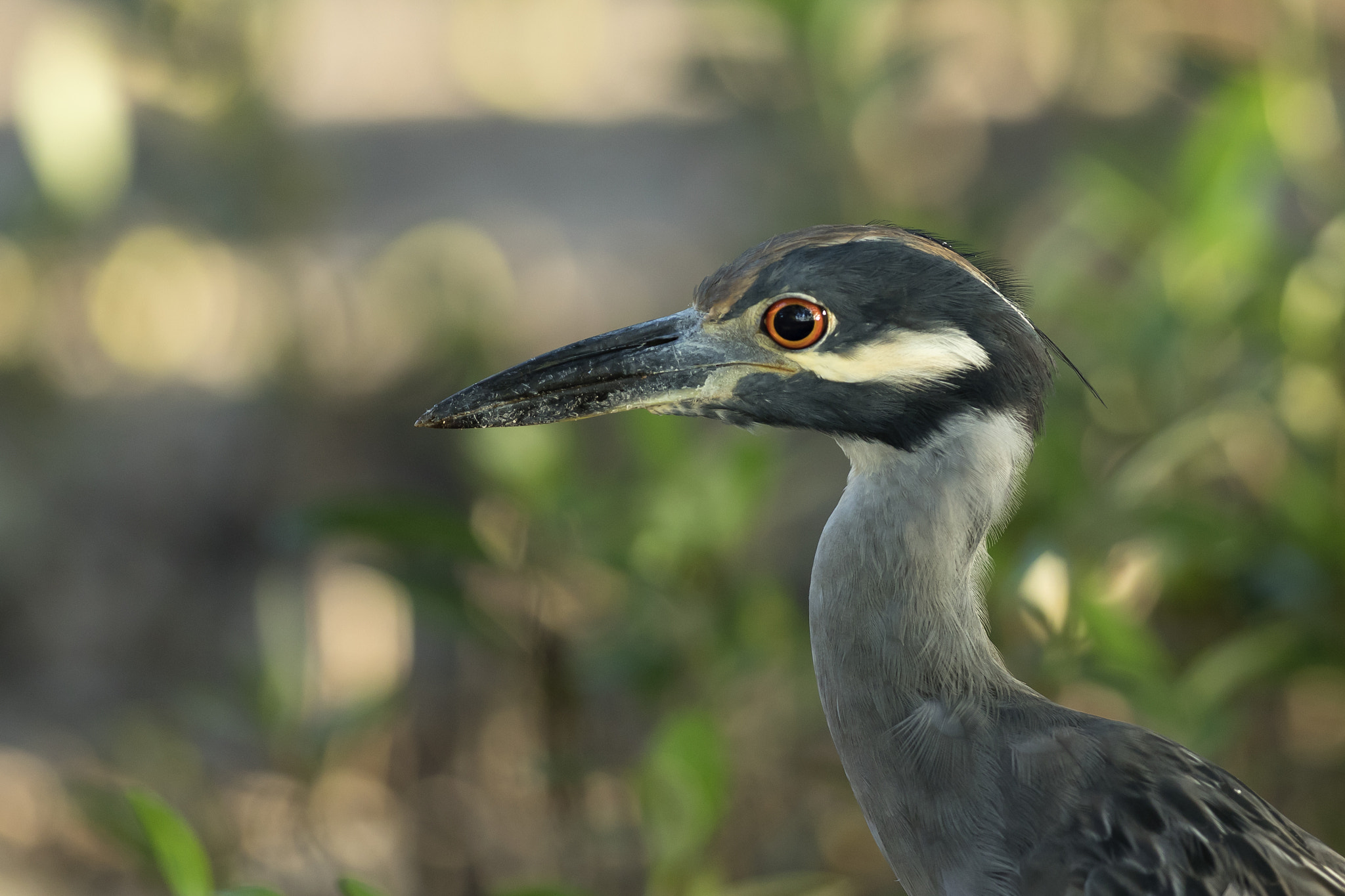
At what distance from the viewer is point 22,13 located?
19.2 ft

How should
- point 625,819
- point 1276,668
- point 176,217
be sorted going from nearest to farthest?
point 1276,668 → point 625,819 → point 176,217

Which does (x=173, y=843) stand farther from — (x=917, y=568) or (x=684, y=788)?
(x=917, y=568)

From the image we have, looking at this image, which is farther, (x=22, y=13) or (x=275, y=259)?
(x=22, y=13)

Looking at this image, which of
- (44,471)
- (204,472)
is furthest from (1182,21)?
(44,471)

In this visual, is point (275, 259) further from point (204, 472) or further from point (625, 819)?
point (625, 819)

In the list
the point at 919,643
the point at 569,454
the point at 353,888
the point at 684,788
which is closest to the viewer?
the point at 353,888

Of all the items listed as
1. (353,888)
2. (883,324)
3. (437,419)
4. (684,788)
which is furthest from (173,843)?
(883,324)

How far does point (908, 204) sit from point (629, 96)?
2662 mm

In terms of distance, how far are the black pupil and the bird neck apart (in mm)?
211

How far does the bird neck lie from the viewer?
1710mm

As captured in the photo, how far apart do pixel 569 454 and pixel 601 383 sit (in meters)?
1.40

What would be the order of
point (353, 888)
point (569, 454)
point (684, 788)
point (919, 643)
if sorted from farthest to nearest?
1. point (569, 454)
2. point (684, 788)
3. point (919, 643)
4. point (353, 888)

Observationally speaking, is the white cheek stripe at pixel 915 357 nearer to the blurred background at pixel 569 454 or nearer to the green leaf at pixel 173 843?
the blurred background at pixel 569 454

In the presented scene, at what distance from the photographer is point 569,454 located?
3201mm
